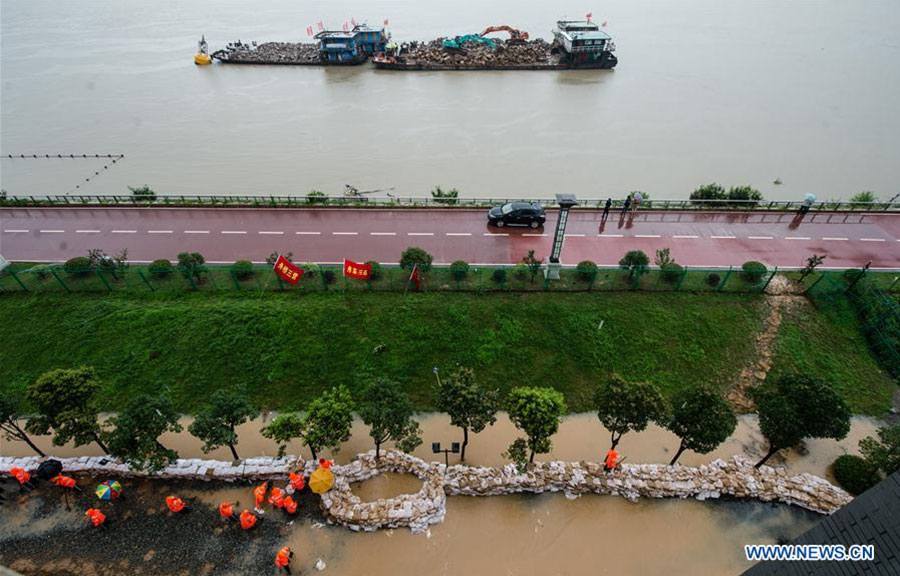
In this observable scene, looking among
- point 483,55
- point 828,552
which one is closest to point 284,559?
point 828,552

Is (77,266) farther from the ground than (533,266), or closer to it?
closer to it

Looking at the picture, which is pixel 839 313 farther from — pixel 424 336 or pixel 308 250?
pixel 308 250

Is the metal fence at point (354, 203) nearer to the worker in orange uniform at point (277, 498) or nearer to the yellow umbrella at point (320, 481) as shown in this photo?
the yellow umbrella at point (320, 481)

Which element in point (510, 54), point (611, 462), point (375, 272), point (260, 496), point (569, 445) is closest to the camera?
point (260, 496)

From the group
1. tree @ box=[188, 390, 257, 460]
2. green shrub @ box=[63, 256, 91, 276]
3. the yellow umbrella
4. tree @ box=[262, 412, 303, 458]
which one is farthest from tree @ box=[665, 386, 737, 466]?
green shrub @ box=[63, 256, 91, 276]

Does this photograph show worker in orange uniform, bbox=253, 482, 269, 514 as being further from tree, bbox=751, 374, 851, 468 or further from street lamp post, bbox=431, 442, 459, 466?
tree, bbox=751, 374, 851, 468

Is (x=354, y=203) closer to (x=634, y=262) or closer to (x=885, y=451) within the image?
(x=634, y=262)
